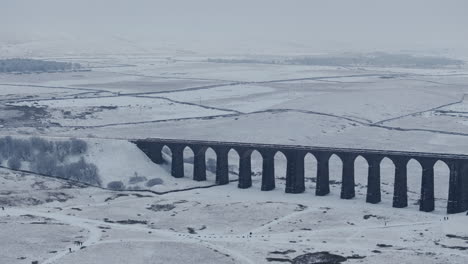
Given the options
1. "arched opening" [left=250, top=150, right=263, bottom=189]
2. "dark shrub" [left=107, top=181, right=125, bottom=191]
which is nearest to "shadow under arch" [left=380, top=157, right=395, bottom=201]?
"arched opening" [left=250, top=150, right=263, bottom=189]

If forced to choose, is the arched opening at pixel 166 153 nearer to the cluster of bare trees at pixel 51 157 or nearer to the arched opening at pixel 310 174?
the cluster of bare trees at pixel 51 157

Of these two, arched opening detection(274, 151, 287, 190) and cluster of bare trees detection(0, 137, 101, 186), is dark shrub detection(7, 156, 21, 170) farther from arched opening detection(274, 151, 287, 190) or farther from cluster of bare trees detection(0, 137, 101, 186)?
arched opening detection(274, 151, 287, 190)

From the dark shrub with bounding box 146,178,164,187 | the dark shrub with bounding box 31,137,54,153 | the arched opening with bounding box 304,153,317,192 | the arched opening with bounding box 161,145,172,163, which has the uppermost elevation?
the dark shrub with bounding box 31,137,54,153

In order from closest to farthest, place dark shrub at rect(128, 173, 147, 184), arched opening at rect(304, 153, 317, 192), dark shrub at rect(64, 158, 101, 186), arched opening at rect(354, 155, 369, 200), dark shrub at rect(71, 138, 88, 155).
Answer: arched opening at rect(354, 155, 369, 200) < arched opening at rect(304, 153, 317, 192) < dark shrub at rect(128, 173, 147, 184) < dark shrub at rect(64, 158, 101, 186) < dark shrub at rect(71, 138, 88, 155)

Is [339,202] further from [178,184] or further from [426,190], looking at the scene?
[178,184]

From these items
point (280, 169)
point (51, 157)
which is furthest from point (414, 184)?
point (51, 157)

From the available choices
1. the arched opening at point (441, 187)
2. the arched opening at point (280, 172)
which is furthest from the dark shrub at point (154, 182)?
the arched opening at point (441, 187)
